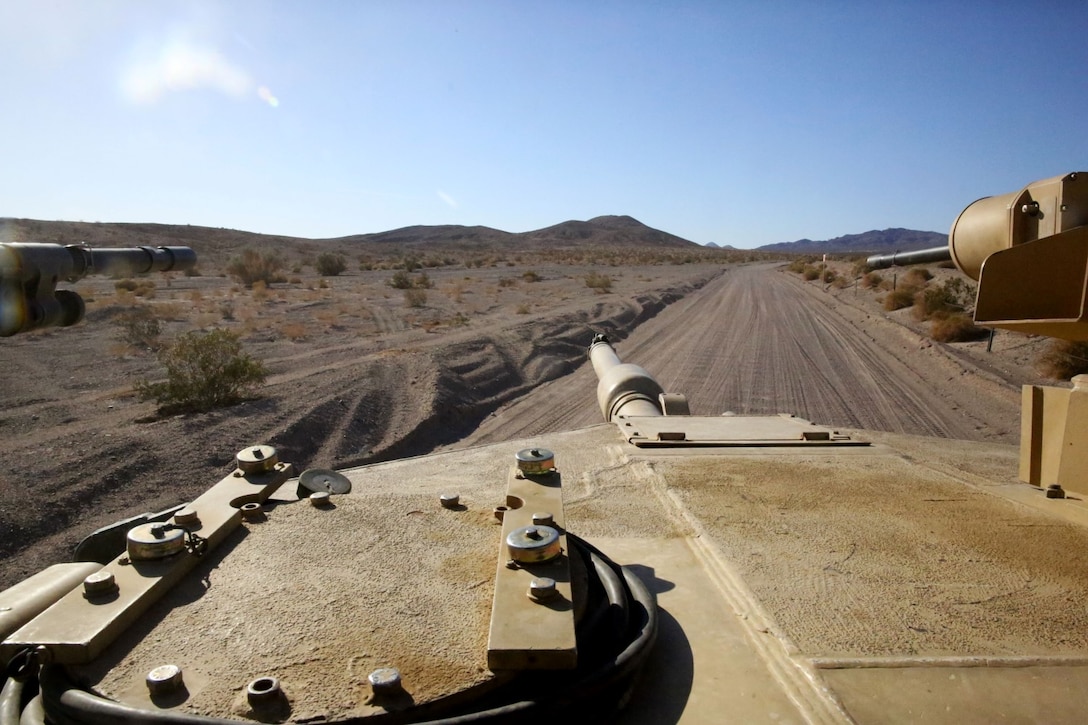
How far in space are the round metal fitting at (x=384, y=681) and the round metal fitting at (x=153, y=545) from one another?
93 centimetres

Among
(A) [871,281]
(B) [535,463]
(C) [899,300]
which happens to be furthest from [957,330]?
(B) [535,463]

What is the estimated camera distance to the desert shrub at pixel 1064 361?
17844 millimetres

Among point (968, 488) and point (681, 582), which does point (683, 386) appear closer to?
point (968, 488)

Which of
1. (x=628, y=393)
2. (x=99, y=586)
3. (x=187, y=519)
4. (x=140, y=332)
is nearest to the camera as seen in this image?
(x=99, y=586)

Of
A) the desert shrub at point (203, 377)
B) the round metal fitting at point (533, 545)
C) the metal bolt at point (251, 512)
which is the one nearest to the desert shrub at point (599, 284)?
the desert shrub at point (203, 377)

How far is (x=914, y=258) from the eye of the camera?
5738 millimetres

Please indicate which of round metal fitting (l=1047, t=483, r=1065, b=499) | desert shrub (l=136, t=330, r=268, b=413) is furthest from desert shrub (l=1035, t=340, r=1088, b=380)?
desert shrub (l=136, t=330, r=268, b=413)

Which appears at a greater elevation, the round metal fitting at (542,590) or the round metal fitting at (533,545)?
the round metal fitting at (533,545)

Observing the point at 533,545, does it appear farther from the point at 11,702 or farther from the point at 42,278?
the point at 42,278

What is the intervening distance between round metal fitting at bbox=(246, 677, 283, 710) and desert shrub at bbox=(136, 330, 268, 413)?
559 inches

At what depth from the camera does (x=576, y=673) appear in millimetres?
2277

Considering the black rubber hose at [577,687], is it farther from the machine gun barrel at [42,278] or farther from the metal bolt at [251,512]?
the machine gun barrel at [42,278]

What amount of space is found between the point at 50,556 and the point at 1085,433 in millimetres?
9674

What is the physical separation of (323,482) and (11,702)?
1.73m
